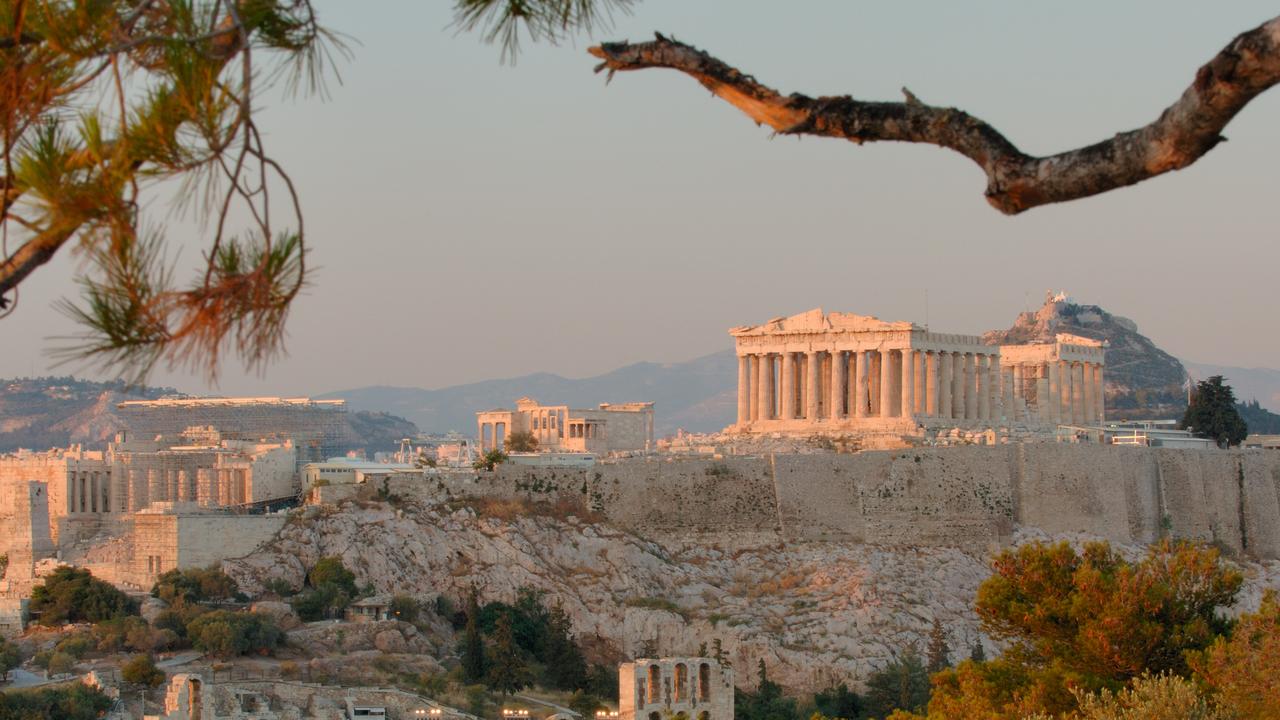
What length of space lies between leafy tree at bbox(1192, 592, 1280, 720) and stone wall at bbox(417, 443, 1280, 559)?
27.1m

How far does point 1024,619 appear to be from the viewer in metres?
30.0

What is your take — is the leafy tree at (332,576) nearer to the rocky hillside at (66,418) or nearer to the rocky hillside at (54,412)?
the rocky hillside at (66,418)

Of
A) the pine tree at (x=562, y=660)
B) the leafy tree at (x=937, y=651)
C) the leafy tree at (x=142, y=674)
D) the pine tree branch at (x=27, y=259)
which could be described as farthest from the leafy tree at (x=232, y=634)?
the pine tree branch at (x=27, y=259)

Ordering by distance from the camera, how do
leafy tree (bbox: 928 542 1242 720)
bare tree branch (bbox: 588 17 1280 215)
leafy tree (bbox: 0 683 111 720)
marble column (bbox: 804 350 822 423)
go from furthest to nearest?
marble column (bbox: 804 350 822 423) → leafy tree (bbox: 0 683 111 720) → leafy tree (bbox: 928 542 1242 720) → bare tree branch (bbox: 588 17 1280 215)

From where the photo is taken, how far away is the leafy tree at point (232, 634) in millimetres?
42406

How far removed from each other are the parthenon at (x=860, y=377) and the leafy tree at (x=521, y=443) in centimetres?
602

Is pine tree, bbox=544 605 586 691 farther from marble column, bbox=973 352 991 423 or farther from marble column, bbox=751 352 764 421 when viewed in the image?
marble column, bbox=973 352 991 423

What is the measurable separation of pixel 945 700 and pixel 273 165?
74.9ft

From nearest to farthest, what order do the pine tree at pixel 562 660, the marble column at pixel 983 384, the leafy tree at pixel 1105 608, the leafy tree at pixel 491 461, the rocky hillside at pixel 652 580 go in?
the leafy tree at pixel 1105 608 < the pine tree at pixel 562 660 < the rocky hillside at pixel 652 580 < the leafy tree at pixel 491 461 < the marble column at pixel 983 384

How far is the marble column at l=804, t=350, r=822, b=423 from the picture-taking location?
6141 cm

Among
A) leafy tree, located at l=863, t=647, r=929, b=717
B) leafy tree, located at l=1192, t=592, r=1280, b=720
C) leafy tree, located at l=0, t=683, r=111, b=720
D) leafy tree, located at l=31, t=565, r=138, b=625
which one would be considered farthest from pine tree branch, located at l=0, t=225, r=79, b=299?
leafy tree, located at l=31, t=565, r=138, b=625

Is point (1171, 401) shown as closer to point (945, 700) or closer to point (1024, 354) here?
point (1024, 354)

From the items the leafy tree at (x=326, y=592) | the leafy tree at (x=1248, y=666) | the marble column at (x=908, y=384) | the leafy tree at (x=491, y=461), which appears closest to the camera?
the leafy tree at (x=1248, y=666)

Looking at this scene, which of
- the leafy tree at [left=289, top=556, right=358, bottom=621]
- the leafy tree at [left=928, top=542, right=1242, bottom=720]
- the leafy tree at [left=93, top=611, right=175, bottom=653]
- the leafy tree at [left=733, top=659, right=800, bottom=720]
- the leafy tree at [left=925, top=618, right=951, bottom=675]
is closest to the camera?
the leafy tree at [left=928, top=542, right=1242, bottom=720]
